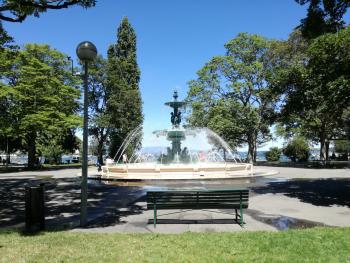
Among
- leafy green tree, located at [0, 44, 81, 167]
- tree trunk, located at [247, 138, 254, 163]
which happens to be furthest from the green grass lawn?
tree trunk, located at [247, 138, 254, 163]

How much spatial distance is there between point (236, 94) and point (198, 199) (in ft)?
132

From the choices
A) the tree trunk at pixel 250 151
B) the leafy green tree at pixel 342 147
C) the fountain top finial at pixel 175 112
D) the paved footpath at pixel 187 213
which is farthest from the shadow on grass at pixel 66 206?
the leafy green tree at pixel 342 147

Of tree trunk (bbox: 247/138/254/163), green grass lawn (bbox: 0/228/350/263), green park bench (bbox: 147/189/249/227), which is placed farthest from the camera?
tree trunk (bbox: 247/138/254/163)

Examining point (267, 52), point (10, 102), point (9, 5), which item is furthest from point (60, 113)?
point (9, 5)

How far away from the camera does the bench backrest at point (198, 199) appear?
29.0ft

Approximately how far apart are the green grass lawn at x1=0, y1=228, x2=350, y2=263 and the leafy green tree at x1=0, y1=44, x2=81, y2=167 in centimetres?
3280

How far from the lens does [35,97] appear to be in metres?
39.9

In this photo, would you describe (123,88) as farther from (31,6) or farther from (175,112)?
(31,6)

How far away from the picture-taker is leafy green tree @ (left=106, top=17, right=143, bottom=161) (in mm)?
52031

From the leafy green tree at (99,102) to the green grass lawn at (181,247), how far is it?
44995 mm

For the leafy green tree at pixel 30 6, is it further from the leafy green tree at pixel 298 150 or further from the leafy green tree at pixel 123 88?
the leafy green tree at pixel 298 150

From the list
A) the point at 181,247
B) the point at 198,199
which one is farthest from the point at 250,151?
the point at 181,247

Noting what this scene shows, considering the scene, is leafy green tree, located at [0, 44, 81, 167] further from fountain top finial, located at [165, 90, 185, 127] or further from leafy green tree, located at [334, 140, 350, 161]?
leafy green tree, located at [334, 140, 350, 161]

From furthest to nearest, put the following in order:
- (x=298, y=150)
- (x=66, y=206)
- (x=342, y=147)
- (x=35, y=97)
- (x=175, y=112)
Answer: (x=342, y=147)
(x=298, y=150)
(x=35, y=97)
(x=175, y=112)
(x=66, y=206)
